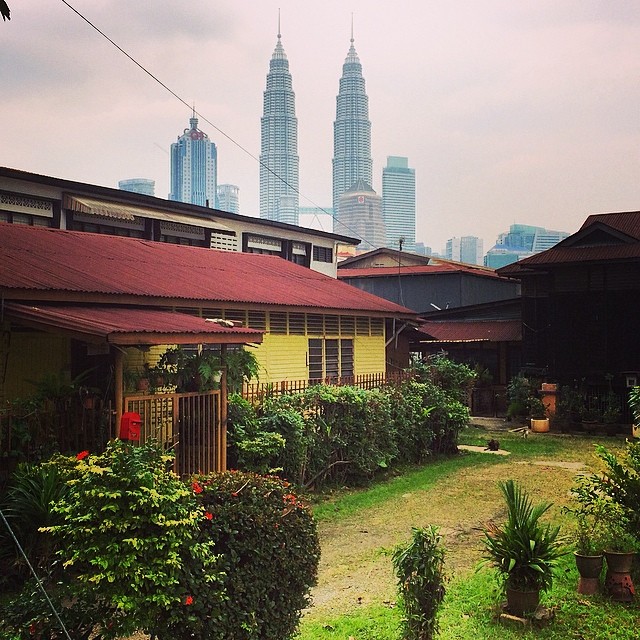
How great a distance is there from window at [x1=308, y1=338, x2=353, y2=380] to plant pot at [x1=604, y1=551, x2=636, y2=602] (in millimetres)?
11973

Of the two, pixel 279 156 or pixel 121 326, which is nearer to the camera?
pixel 121 326

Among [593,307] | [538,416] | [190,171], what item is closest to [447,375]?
[538,416]

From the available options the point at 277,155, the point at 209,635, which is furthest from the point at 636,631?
the point at 277,155

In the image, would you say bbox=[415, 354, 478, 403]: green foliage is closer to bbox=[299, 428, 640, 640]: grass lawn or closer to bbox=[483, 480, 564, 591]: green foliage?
bbox=[299, 428, 640, 640]: grass lawn

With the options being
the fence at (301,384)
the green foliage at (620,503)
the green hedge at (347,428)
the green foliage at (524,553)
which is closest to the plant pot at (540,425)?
the green hedge at (347,428)

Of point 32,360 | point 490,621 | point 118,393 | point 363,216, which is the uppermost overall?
point 363,216

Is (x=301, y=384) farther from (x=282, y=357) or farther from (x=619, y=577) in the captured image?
(x=619, y=577)

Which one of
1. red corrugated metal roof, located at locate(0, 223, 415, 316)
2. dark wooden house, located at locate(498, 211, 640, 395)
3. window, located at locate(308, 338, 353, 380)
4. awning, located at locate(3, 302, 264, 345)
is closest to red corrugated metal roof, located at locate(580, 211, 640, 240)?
dark wooden house, located at locate(498, 211, 640, 395)

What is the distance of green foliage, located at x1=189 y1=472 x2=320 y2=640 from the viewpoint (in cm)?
598

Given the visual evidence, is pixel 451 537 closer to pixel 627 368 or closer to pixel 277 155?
pixel 627 368

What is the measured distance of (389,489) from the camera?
46.9 ft

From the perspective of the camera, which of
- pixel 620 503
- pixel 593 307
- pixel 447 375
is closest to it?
pixel 620 503

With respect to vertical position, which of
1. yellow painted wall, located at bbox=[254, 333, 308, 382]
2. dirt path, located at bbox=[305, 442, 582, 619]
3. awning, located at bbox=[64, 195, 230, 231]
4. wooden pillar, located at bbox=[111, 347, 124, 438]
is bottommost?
dirt path, located at bbox=[305, 442, 582, 619]

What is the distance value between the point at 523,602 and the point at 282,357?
38.9 ft
